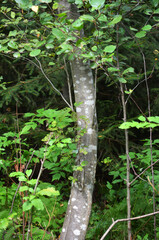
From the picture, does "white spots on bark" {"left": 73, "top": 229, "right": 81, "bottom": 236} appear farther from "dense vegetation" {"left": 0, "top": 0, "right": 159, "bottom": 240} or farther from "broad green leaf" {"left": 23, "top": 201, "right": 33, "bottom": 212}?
"broad green leaf" {"left": 23, "top": 201, "right": 33, "bottom": 212}

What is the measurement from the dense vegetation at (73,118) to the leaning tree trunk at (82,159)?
8cm

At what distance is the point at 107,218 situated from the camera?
9.62 ft

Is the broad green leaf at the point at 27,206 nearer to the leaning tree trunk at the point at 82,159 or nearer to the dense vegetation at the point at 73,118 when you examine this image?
the dense vegetation at the point at 73,118

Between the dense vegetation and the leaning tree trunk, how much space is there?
8 cm

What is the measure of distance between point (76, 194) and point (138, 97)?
2.86 m

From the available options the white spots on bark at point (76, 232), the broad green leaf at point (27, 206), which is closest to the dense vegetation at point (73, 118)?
the broad green leaf at point (27, 206)

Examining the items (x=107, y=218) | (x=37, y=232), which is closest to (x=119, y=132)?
(x=107, y=218)

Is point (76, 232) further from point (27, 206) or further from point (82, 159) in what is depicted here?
point (27, 206)

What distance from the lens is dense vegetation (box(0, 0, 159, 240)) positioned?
159cm

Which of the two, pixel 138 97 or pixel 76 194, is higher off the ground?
pixel 138 97

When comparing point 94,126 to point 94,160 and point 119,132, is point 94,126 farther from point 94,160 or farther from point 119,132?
point 119,132

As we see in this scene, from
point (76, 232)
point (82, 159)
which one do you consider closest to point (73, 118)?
point (82, 159)

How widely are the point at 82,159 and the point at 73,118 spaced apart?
42cm

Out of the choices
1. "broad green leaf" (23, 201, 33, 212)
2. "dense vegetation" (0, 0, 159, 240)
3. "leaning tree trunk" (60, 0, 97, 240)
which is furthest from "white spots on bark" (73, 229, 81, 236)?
"broad green leaf" (23, 201, 33, 212)
